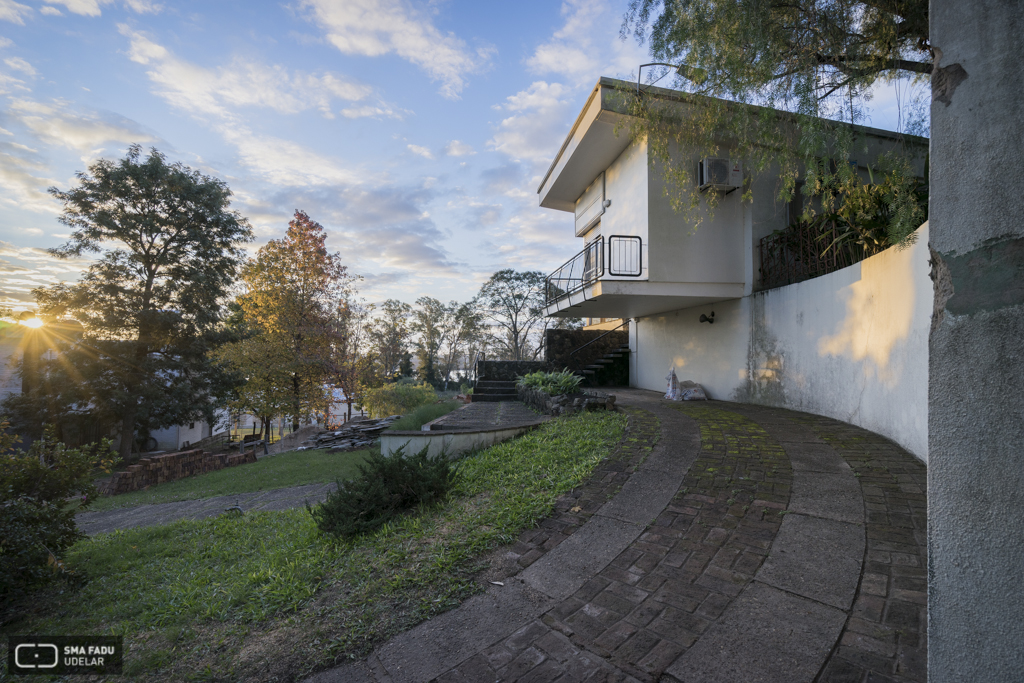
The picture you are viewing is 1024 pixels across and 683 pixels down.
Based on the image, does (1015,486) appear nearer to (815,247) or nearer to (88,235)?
(815,247)

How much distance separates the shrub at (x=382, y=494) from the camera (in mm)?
4004

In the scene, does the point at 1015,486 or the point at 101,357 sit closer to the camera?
the point at 1015,486

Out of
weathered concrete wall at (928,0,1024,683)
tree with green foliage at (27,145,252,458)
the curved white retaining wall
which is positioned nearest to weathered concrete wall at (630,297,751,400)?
the curved white retaining wall

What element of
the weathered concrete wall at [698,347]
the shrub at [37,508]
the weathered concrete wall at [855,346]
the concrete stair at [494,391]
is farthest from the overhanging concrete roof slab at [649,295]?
the shrub at [37,508]

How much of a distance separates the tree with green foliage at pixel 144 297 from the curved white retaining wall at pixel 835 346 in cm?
1743

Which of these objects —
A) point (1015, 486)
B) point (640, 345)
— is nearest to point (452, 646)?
point (1015, 486)

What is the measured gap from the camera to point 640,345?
13.0 metres

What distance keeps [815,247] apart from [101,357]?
2194 cm

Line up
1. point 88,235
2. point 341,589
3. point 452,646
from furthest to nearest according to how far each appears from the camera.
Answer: point 88,235
point 341,589
point 452,646

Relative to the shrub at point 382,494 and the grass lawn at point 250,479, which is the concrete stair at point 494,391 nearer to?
the grass lawn at point 250,479

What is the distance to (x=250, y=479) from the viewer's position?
9500mm

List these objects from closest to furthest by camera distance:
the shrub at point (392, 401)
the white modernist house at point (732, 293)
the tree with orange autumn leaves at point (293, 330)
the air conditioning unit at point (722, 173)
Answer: the white modernist house at point (732, 293) → the air conditioning unit at point (722, 173) → the tree with orange autumn leaves at point (293, 330) → the shrub at point (392, 401)

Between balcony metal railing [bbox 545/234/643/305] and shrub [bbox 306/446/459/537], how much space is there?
5.83 metres

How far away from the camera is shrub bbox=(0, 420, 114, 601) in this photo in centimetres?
351
